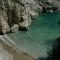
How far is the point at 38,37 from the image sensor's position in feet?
97.7

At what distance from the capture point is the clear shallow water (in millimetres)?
25172

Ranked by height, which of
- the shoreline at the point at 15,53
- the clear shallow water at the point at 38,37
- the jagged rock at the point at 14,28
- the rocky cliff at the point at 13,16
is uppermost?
the rocky cliff at the point at 13,16

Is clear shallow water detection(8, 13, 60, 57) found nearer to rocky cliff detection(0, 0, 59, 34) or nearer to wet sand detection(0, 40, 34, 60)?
rocky cliff detection(0, 0, 59, 34)

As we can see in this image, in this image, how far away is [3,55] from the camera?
22.3 m

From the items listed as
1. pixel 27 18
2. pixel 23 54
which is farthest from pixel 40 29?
pixel 23 54

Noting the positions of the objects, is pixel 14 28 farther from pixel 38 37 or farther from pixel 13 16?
pixel 38 37

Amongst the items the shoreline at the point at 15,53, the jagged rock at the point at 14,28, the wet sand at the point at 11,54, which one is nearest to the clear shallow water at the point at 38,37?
the jagged rock at the point at 14,28

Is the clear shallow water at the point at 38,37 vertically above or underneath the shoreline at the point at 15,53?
underneath

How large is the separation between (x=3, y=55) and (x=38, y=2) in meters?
29.5

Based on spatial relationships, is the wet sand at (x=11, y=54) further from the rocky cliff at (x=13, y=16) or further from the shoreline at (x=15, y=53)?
the rocky cliff at (x=13, y=16)

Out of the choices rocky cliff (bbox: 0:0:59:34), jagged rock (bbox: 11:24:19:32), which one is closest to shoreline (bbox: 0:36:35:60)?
rocky cliff (bbox: 0:0:59:34)

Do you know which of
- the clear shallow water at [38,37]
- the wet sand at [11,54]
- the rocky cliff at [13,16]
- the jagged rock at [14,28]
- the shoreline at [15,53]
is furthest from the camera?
the jagged rock at [14,28]

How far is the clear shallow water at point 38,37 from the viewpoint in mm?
25172

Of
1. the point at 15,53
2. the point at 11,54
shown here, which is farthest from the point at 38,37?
the point at 11,54
